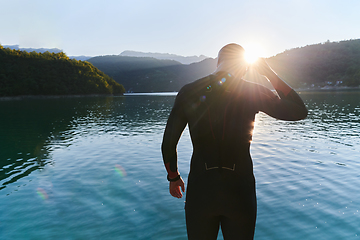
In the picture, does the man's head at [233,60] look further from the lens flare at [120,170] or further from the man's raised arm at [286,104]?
the lens flare at [120,170]

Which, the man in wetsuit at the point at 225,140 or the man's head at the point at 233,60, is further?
the man's head at the point at 233,60

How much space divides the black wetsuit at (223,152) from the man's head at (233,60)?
0.08 meters

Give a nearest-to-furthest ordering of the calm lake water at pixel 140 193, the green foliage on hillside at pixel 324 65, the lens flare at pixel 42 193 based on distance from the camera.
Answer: the calm lake water at pixel 140 193 → the lens flare at pixel 42 193 → the green foliage on hillside at pixel 324 65

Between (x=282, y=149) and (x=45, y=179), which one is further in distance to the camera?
(x=282, y=149)

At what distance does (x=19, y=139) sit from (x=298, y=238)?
17.8 metres

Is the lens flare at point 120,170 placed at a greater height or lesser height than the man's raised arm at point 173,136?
lesser

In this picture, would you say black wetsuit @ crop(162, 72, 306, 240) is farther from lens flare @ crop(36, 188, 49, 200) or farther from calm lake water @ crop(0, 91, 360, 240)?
lens flare @ crop(36, 188, 49, 200)

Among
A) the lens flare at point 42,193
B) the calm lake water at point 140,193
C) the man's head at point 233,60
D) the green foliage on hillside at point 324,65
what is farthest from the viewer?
the green foliage on hillside at point 324,65

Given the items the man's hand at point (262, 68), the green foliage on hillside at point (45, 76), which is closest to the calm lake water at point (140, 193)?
the man's hand at point (262, 68)

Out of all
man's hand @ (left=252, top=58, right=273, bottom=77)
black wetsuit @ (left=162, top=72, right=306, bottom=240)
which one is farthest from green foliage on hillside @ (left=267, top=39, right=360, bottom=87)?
black wetsuit @ (left=162, top=72, right=306, bottom=240)

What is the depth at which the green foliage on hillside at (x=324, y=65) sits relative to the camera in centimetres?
15088

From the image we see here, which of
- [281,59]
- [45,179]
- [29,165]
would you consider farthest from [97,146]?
[281,59]

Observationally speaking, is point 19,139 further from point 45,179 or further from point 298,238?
point 298,238

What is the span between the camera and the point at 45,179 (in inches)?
339
